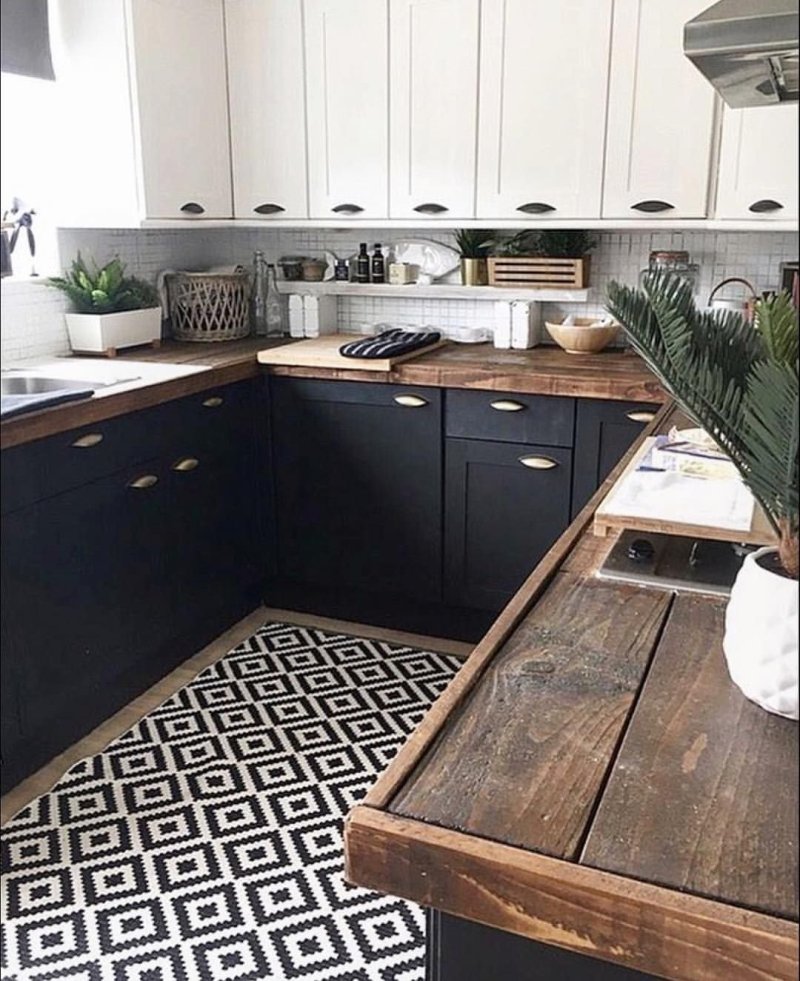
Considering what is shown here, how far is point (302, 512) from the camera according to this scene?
3.26 meters

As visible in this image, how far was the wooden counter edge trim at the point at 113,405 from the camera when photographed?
7.22ft

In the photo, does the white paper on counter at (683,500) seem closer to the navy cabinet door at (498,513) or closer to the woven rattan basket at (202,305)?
the navy cabinet door at (498,513)

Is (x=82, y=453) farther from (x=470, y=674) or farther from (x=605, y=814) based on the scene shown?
(x=605, y=814)

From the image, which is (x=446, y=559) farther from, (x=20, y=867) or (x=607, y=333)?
(x=20, y=867)

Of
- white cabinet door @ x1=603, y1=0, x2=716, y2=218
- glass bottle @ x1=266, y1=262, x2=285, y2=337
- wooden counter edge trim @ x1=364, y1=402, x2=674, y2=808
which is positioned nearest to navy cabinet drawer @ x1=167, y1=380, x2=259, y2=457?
glass bottle @ x1=266, y1=262, x2=285, y2=337

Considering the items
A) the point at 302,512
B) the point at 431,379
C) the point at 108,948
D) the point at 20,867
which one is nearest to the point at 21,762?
the point at 20,867

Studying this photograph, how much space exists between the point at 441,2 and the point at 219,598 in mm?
2013

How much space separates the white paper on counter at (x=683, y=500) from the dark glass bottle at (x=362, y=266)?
80.5 inches

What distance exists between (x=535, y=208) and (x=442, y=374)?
0.61m

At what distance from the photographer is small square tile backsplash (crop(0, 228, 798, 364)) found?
307 cm

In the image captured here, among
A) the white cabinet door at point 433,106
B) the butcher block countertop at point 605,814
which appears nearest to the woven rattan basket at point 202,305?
the white cabinet door at point 433,106

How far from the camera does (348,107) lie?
315 centimetres

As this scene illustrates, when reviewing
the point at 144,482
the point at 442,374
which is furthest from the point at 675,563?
the point at 144,482

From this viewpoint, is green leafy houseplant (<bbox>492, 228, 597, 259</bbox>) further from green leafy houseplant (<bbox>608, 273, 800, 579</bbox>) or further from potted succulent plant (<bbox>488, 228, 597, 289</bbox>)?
green leafy houseplant (<bbox>608, 273, 800, 579</bbox>)
